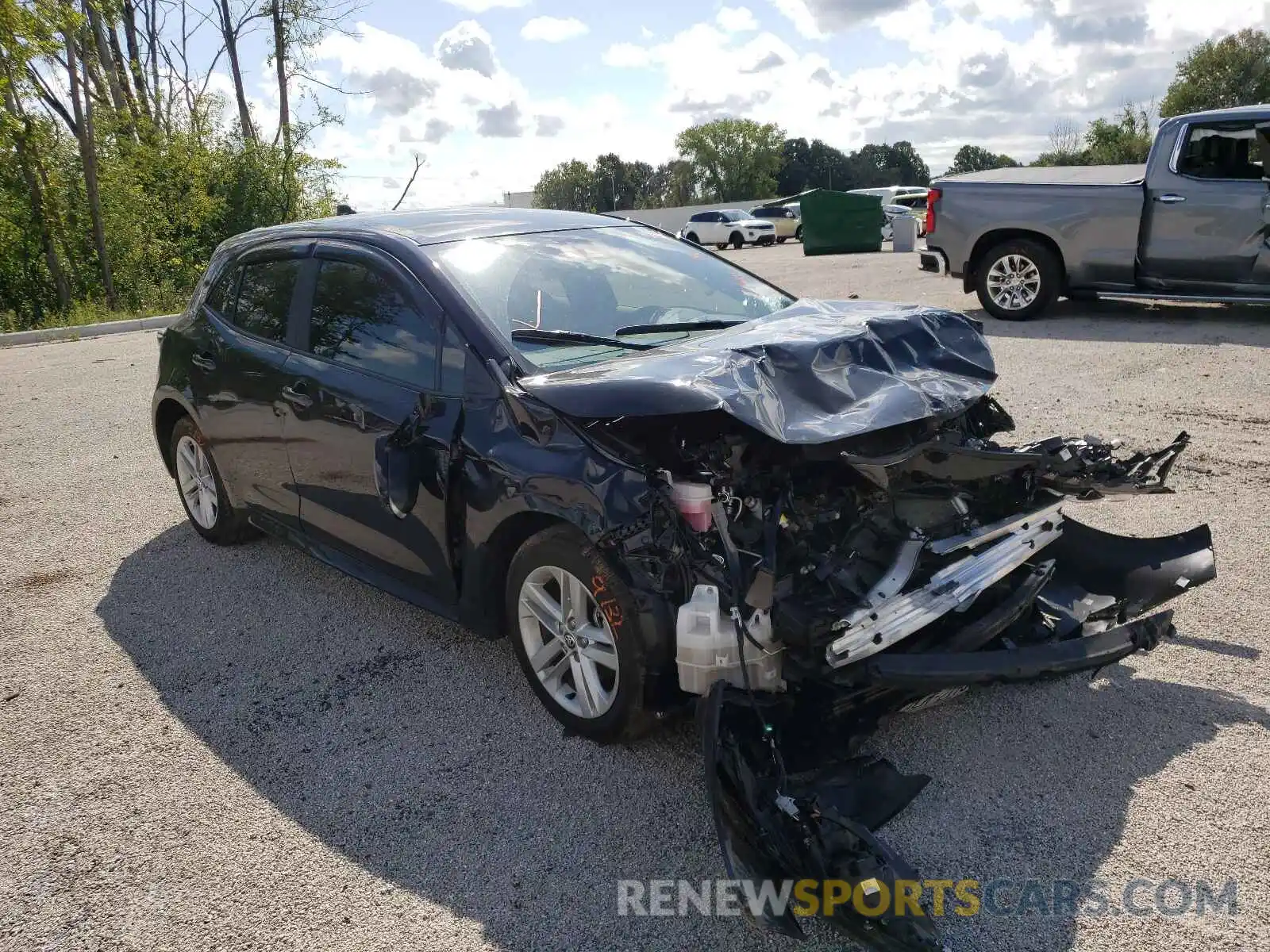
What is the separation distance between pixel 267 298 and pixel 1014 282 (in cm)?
868

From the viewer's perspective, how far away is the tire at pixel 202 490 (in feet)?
17.1

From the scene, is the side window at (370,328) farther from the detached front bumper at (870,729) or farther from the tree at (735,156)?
the tree at (735,156)

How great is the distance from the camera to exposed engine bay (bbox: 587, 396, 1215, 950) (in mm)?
2498

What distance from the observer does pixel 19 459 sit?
7766mm

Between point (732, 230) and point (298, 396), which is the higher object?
point (732, 230)

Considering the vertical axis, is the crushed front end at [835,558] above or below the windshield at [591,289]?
below

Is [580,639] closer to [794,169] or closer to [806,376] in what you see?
[806,376]

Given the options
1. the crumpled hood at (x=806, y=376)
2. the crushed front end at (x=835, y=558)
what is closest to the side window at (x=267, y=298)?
the crumpled hood at (x=806, y=376)

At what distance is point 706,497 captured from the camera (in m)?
2.89

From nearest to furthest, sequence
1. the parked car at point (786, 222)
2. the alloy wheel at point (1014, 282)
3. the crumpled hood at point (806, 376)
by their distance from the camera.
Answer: the crumpled hood at point (806, 376) → the alloy wheel at point (1014, 282) → the parked car at point (786, 222)

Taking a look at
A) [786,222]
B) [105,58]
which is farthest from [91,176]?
[786,222]

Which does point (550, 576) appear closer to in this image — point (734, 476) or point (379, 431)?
point (734, 476)

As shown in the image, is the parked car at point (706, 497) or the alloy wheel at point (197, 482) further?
the alloy wheel at point (197, 482)

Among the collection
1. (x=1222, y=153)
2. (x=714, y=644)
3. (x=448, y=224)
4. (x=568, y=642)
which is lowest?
(x=568, y=642)
